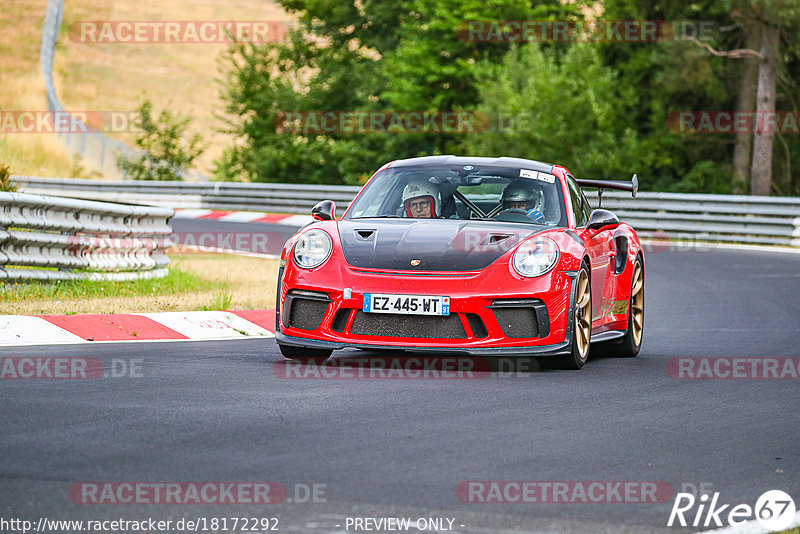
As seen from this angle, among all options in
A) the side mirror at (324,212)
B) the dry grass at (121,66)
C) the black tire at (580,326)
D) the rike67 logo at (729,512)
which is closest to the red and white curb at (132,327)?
the side mirror at (324,212)

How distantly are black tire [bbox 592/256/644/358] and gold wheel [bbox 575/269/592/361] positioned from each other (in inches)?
43.4

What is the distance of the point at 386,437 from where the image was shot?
6.24 m

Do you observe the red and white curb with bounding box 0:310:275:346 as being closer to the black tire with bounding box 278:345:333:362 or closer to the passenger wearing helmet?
the black tire with bounding box 278:345:333:362

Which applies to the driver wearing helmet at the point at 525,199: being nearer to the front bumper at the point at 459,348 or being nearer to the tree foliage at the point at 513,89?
the front bumper at the point at 459,348

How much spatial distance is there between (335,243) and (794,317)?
21.3 ft

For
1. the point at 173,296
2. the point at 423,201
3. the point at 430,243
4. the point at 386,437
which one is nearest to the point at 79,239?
the point at 173,296

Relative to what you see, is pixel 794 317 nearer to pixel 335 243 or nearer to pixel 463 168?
pixel 463 168

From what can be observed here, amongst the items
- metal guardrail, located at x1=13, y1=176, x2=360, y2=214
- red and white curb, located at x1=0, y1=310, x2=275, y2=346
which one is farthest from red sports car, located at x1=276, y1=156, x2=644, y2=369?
metal guardrail, located at x1=13, y1=176, x2=360, y2=214

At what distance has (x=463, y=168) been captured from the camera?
984cm

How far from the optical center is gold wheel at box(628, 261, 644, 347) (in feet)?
34.4

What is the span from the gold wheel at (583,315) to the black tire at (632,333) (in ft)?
3.61

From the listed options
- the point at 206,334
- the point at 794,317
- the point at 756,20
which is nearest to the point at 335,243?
the point at 206,334

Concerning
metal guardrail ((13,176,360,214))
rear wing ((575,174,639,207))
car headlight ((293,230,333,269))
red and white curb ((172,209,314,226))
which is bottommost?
red and white curb ((172,209,314,226))

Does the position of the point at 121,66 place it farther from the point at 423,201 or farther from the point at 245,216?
the point at 423,201
